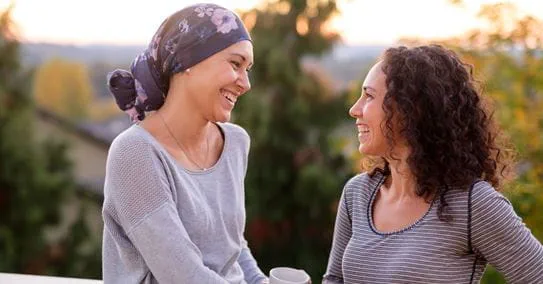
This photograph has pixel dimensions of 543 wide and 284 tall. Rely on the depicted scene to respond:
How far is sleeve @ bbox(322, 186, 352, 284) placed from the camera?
5.88ft

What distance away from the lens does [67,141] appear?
6.46 meters

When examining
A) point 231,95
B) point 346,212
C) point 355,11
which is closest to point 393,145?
point 346,212

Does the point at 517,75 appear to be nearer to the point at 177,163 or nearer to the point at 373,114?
the point at 373,114

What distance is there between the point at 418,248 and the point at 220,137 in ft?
1.95

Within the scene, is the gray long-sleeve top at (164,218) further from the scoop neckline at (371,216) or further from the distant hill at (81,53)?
the distant hill at (81,53)

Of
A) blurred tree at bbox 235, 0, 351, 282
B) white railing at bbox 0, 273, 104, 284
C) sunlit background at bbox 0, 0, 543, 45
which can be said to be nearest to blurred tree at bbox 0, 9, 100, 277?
sunlit background at bbox 0, 0, 543, 45

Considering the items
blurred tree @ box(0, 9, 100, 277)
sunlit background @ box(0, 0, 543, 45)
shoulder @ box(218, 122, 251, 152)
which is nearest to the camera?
shoulder @ box(218, 122, 251, 152)

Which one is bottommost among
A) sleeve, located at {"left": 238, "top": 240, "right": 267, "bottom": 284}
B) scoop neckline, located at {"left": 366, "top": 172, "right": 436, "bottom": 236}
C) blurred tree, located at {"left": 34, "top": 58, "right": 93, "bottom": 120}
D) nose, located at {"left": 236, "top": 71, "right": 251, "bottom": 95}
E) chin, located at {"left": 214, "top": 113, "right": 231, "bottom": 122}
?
blurred tree, located at {"left": 34, "top": 58, "right": 93, "bottom": 120}

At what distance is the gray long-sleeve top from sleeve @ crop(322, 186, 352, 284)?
0.74 ft

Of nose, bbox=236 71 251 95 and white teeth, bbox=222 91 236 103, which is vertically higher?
nose, bbox=236 71 251 95

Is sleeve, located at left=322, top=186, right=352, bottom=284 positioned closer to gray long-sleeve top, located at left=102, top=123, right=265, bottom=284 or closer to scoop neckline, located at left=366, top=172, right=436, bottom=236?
scoop neckline, located at left=366, top=172, right=436, bottom=236

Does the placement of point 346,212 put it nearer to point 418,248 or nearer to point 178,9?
point 418,248

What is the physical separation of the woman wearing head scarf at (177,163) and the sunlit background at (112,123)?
8.71 ft

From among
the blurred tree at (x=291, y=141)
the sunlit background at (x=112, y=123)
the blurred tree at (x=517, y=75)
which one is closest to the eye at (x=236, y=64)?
the blurred tree at (x=517, y=75)
